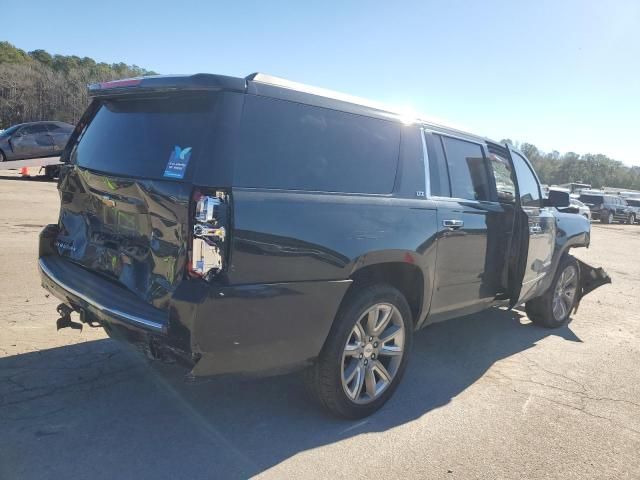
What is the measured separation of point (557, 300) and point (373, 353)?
359 centimetres

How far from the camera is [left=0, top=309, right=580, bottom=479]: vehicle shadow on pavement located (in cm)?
278

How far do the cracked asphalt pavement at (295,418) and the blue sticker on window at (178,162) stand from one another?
115 cm

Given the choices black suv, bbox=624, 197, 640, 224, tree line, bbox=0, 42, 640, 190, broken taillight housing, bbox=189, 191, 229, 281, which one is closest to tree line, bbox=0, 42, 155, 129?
tree line, bbox=0, 42, 640, 190

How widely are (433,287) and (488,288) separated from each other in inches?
39.6

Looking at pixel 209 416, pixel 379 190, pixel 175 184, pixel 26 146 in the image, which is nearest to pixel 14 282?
pixel 209 416

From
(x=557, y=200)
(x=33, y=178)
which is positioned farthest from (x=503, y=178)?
(x=33, y=178)

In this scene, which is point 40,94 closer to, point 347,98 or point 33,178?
point 33,178

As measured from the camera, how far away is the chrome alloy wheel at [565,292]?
20.0 ft

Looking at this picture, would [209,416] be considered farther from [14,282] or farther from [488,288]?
[14,282]

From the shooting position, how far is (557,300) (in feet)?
20.2

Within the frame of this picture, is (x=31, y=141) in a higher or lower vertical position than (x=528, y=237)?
higher


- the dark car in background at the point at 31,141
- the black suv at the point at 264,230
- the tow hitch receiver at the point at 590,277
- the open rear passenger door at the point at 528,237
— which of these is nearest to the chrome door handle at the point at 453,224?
the black suv at the point at 264,230

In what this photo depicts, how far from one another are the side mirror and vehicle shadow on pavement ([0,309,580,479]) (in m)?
2.20

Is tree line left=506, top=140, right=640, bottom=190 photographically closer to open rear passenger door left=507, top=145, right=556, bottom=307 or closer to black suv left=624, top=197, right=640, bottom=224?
black suv left=624, top=197, right=640, bottom=224
